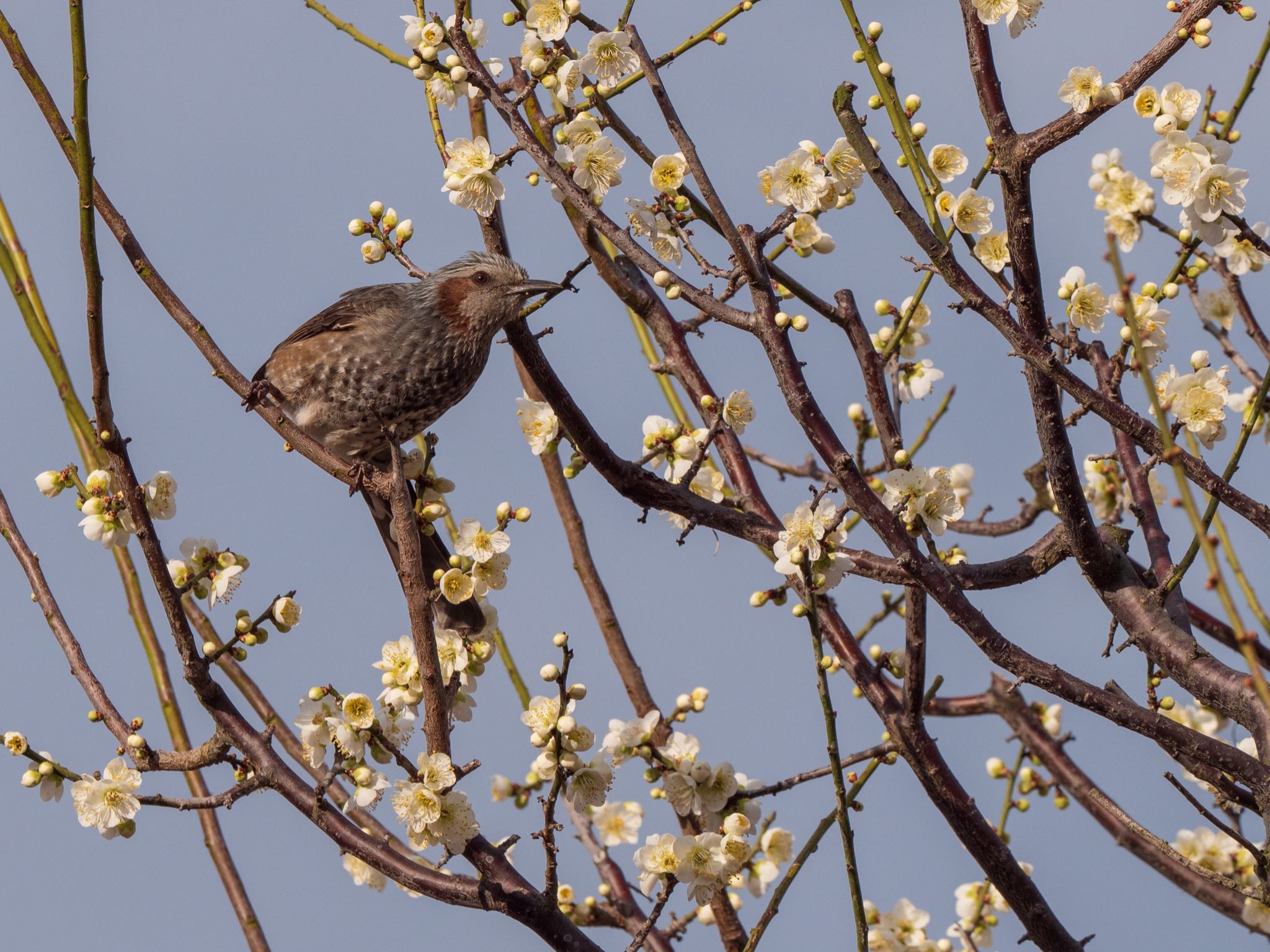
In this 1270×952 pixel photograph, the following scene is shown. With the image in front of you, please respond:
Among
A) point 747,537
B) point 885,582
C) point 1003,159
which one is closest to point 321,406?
point 747,537

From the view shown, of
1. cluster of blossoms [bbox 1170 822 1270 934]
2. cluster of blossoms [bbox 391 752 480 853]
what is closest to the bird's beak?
cluster of blossoms [bbox 391 752 480 853]

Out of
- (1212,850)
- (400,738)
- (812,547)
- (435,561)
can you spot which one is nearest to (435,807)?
(400,738)

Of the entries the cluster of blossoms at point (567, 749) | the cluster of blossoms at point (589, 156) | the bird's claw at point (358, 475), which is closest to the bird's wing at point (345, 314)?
the bird's claw at point (358, 475)

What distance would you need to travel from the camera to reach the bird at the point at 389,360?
4754 millimetres

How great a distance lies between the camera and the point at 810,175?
3.34 meters

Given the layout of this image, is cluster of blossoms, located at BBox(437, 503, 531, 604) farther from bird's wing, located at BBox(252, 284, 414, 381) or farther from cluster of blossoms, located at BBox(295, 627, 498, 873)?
bird's wing, located at BBox(252, 284, 414, 381)

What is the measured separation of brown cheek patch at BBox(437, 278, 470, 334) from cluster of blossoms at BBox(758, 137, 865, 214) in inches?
Result: 75.6

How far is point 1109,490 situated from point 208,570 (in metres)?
3.12

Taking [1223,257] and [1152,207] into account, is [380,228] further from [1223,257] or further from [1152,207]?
[1223,257]

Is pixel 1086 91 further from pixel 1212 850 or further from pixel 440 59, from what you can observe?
pixel 1212 850

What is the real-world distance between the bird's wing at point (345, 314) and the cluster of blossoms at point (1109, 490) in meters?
2.83

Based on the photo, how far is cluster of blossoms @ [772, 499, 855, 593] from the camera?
2938 mm

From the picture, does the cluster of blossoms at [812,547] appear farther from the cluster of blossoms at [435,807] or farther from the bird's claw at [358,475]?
the bird's claw at [358,475]

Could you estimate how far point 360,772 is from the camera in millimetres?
2955
